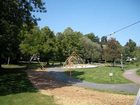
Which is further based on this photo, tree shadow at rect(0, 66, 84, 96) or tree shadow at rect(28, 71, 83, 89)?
tree shadow at rect(28, 71, 83, 89)

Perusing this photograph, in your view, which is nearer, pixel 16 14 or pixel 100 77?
pixel 16 14

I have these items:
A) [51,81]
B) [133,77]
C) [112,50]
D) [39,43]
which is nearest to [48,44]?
[39,43]

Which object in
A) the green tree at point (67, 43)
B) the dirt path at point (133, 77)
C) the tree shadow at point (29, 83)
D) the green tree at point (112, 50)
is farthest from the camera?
the green tree at point (67, 43)

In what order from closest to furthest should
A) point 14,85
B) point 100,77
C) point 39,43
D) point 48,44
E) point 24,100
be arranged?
1. point 24,100
2. point 14,85
3. point 100,77
4. point 39,43
5. point 48,44

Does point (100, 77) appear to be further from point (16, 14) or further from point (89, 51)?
point (89, 51)

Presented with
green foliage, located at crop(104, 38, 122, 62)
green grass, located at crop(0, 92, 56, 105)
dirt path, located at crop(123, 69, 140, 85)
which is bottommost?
green grass, located at crop(0, 92, 56, 105)

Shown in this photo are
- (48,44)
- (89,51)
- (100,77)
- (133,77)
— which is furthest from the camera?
(89,51)

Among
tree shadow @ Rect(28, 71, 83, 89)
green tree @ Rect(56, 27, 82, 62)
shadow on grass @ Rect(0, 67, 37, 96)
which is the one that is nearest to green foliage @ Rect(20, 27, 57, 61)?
green tree @ Rect(56, 27, 82, 62)

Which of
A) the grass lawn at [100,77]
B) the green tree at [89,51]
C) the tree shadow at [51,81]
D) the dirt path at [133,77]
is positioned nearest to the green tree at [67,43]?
the green tree at [89,51]

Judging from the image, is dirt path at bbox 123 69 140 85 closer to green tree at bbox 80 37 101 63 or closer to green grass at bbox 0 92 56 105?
green grass at bbox 0 92 56 105

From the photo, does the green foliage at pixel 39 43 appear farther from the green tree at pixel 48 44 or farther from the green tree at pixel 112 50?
the green tree at pixel 112 50

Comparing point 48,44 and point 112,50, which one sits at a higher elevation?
point 48,44

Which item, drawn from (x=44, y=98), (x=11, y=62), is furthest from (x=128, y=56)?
(x=44, y=98)

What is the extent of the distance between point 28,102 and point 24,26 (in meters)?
12.8
